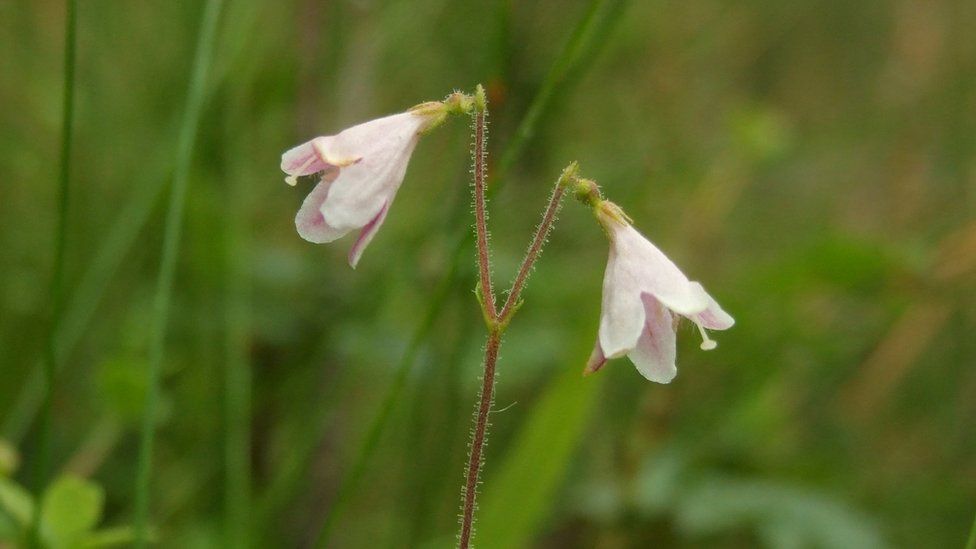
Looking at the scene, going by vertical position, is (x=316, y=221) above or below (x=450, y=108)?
below

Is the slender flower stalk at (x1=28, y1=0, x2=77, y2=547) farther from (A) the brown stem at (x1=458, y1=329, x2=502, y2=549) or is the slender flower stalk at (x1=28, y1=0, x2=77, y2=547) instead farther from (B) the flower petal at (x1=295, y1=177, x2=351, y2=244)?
(A) the brown stem at (x1=458, y1=329, x2=502, y2=549)

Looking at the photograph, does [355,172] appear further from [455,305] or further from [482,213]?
[455,305]

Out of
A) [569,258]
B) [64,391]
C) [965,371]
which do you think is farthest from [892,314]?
[64,391]

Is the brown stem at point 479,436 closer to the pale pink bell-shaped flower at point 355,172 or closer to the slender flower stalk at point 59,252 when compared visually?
the pale pink bell-shaped flower at point 355,172

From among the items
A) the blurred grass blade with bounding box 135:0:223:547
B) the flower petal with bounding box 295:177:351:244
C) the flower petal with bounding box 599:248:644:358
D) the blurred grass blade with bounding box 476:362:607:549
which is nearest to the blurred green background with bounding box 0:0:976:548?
the blurred grass blade with bounding box 476:362:607:549

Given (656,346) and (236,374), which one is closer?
(656,346)

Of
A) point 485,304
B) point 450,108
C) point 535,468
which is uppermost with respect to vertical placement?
point 450,108

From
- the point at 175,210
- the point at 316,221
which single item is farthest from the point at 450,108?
the point at 175,210

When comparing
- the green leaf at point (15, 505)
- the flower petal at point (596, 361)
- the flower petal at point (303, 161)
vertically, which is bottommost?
the green leaf at point (15, 505)

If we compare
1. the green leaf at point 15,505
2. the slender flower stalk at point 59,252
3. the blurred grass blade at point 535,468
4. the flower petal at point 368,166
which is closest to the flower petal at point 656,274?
the flower petal at point 368,166
